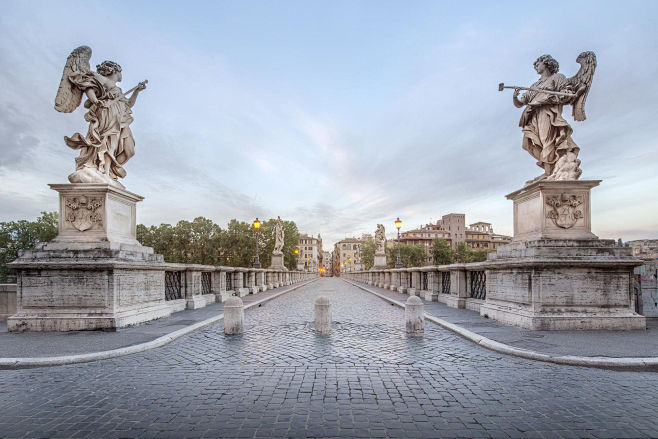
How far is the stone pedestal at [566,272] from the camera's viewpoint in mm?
7547

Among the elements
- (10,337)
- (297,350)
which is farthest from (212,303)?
(297,350)

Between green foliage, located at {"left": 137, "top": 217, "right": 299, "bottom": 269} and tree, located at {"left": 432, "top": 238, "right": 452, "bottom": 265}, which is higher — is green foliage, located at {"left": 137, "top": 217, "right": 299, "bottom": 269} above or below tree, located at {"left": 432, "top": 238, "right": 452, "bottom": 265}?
above

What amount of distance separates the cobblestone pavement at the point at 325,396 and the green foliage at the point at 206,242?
60.7 meters

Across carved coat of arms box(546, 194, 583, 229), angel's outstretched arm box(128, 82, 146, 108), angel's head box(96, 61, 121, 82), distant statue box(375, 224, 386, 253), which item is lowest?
distant statue box(375, 224, 386, 253)

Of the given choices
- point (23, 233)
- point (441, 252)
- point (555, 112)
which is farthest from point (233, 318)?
point (441, 252)

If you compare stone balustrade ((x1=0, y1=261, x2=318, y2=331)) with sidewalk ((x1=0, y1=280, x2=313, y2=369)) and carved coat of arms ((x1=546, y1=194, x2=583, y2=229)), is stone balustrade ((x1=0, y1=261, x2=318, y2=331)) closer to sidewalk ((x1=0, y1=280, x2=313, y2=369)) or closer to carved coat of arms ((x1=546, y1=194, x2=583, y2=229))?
sidewalk ((x1=0, y1=280, x2=313, y2=369))

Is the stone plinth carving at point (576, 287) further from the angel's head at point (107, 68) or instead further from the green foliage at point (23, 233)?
the green foliage at point (23, 233)

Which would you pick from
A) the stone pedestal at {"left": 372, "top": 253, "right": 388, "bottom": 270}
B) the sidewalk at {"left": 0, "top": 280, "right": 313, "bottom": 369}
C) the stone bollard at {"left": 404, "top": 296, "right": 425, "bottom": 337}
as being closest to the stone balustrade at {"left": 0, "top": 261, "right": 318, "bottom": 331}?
the sidewalk at {"left": 0, "top": 280, "right": 313, "bottom": 369}

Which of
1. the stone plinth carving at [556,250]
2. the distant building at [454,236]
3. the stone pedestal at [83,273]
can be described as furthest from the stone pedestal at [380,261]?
the distant building at [454,236]

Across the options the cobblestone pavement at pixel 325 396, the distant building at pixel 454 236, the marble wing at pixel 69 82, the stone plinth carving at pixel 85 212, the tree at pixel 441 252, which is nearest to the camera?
the cobblestone pavement at pixel 325 396

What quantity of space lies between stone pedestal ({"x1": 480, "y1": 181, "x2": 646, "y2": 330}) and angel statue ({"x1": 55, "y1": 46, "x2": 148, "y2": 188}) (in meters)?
9.80

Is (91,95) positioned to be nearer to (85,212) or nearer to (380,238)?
(85,212)

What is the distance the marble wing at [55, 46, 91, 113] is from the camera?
28.7 ft

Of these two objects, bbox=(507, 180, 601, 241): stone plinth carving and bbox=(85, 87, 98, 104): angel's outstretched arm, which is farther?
bbox=(85, 87, 98, 104): angel's outstretched arm
